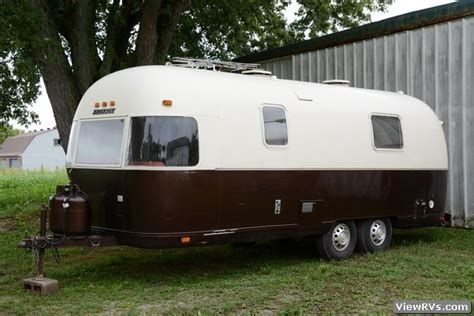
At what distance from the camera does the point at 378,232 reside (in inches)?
415

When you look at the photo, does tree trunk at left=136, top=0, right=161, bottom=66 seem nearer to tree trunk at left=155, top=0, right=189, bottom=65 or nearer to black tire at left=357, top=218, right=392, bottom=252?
tree trunk at left=155, top=0, right=189, bottom=65

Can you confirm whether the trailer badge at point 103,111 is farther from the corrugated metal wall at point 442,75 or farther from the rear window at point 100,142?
the corrugated metal wall at point 442,75

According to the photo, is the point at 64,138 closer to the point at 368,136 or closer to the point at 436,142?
the point at 368,136

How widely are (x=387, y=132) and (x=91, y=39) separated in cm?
701

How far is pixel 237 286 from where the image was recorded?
803cm

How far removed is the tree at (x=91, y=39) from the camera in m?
12.0

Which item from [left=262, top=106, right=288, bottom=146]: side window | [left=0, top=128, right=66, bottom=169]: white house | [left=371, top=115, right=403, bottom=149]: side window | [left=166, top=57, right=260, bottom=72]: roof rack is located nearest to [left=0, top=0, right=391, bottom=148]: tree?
[left=166, top=57, right=260, bottom=72]: roof rack

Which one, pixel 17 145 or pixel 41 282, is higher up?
pixel 17 145

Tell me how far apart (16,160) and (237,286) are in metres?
69.6

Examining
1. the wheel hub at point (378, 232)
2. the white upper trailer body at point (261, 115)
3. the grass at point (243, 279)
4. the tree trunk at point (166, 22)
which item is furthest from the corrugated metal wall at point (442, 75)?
the tree trunk at point (166, 22)

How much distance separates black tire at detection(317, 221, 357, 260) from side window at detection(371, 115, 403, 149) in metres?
1.48

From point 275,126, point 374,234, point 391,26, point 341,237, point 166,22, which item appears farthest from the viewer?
point 166,22

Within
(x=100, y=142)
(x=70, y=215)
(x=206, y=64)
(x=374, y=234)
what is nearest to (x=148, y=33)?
(x=206, y=64)

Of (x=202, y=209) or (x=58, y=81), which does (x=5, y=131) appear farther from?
(x=202, y=209)
